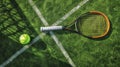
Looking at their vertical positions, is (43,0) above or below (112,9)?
above

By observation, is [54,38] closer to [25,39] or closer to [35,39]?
[35,39]

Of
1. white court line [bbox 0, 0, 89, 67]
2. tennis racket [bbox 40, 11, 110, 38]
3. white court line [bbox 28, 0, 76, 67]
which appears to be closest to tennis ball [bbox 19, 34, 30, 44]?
white court line [bbox 0, 0, 89, 67]

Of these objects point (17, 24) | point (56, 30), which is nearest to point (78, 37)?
point (56, 30)

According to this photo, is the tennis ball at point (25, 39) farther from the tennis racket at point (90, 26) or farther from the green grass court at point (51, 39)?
the tennis racket at point (90, 26)

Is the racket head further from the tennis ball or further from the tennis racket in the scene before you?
the tennis ball

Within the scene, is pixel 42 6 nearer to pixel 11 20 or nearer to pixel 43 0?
pixel 43 0
